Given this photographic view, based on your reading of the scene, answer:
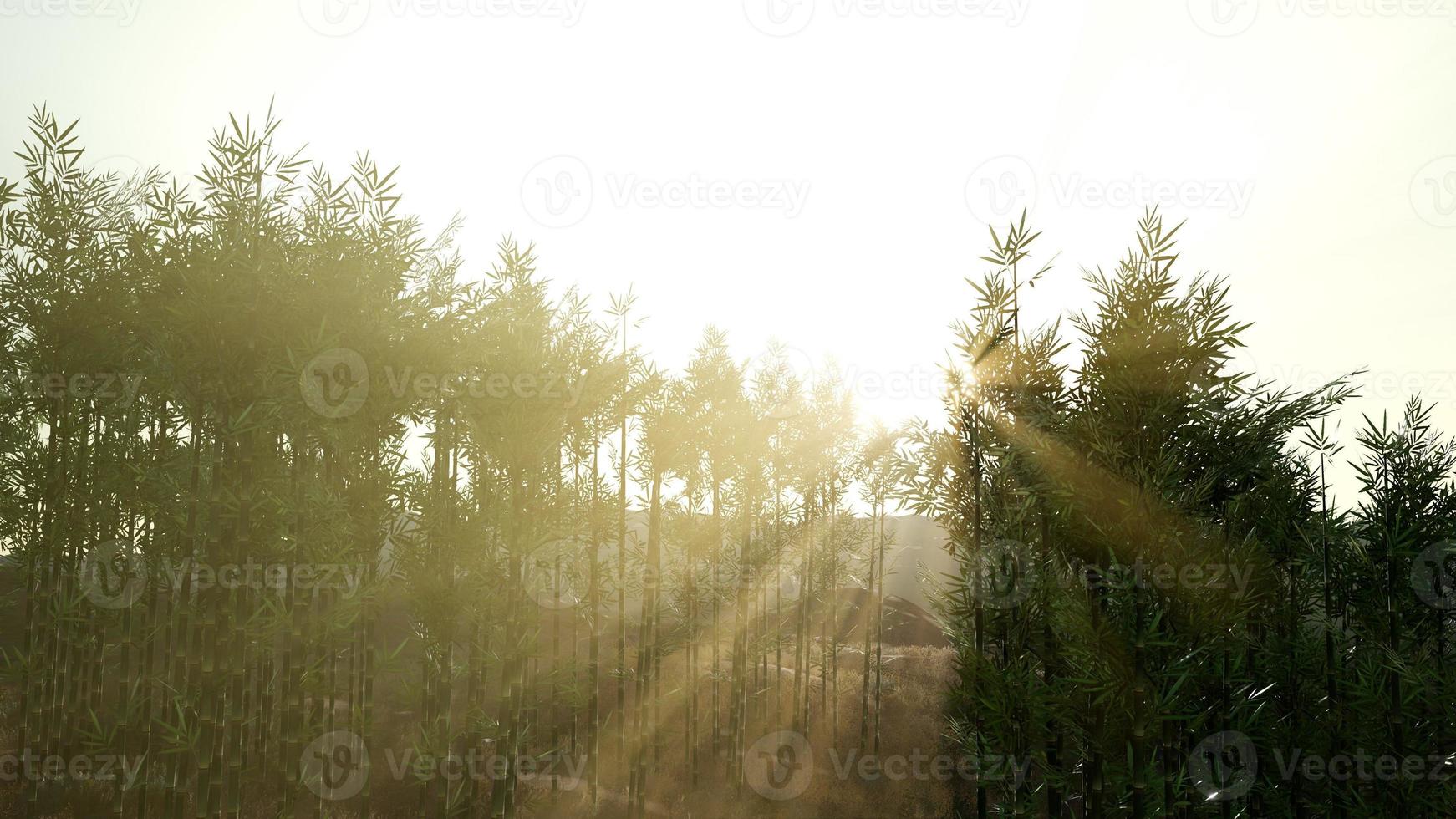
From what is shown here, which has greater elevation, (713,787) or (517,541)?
(517,541)

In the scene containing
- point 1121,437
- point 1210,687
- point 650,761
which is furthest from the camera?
point 650,761

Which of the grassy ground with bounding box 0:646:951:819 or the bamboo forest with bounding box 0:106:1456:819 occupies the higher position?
the bamboo forest with bounding box 0:106:1456:819

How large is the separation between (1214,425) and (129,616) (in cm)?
1616

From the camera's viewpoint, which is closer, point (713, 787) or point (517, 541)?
point (517, 541)

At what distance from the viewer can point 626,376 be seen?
45.0ft

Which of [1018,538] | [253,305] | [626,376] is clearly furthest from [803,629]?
[253,305]

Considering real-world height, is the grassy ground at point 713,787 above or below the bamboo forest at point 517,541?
below

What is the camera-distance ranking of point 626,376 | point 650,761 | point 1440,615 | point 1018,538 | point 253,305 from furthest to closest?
point 650,761, point 626,376, point 1440,615, point 253,305, point 1018,538

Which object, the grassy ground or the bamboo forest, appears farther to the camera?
the grassy ground

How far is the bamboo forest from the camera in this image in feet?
20.4

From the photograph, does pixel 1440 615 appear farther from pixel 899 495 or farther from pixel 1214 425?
pixel 899 495

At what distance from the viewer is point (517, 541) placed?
419 inches

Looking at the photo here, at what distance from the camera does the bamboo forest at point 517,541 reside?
20.4ft

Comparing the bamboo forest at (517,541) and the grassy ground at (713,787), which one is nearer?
the bamboo forest at (517,541)
